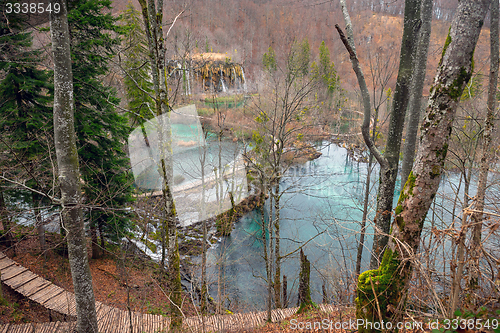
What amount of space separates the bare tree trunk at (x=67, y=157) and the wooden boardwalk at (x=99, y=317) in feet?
7.86

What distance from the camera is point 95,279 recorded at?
8.95 m

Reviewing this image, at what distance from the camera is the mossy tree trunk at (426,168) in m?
2.26

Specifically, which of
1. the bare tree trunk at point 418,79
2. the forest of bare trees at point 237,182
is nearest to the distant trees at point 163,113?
the forest of bare trees at point 237,182

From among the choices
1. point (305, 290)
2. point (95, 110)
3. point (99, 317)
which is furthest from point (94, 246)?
point (305, 290)

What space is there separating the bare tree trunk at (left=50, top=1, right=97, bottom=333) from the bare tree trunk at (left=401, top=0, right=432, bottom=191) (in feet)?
17.2

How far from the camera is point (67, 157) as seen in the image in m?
4.08

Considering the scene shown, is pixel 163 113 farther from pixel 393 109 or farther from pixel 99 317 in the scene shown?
pixel 99 317

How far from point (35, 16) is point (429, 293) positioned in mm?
10732

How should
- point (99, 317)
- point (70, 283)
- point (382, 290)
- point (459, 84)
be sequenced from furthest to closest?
point (70, 283) < point (99, 317) < point (382, 290) < point (459, 84)

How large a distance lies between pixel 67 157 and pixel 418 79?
5618mm

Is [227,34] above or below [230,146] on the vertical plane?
above

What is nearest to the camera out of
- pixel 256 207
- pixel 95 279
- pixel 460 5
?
pixel 460 5

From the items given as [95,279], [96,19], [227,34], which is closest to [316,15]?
[227,34]

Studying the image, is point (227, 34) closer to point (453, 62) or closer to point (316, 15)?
point (316, 15)
